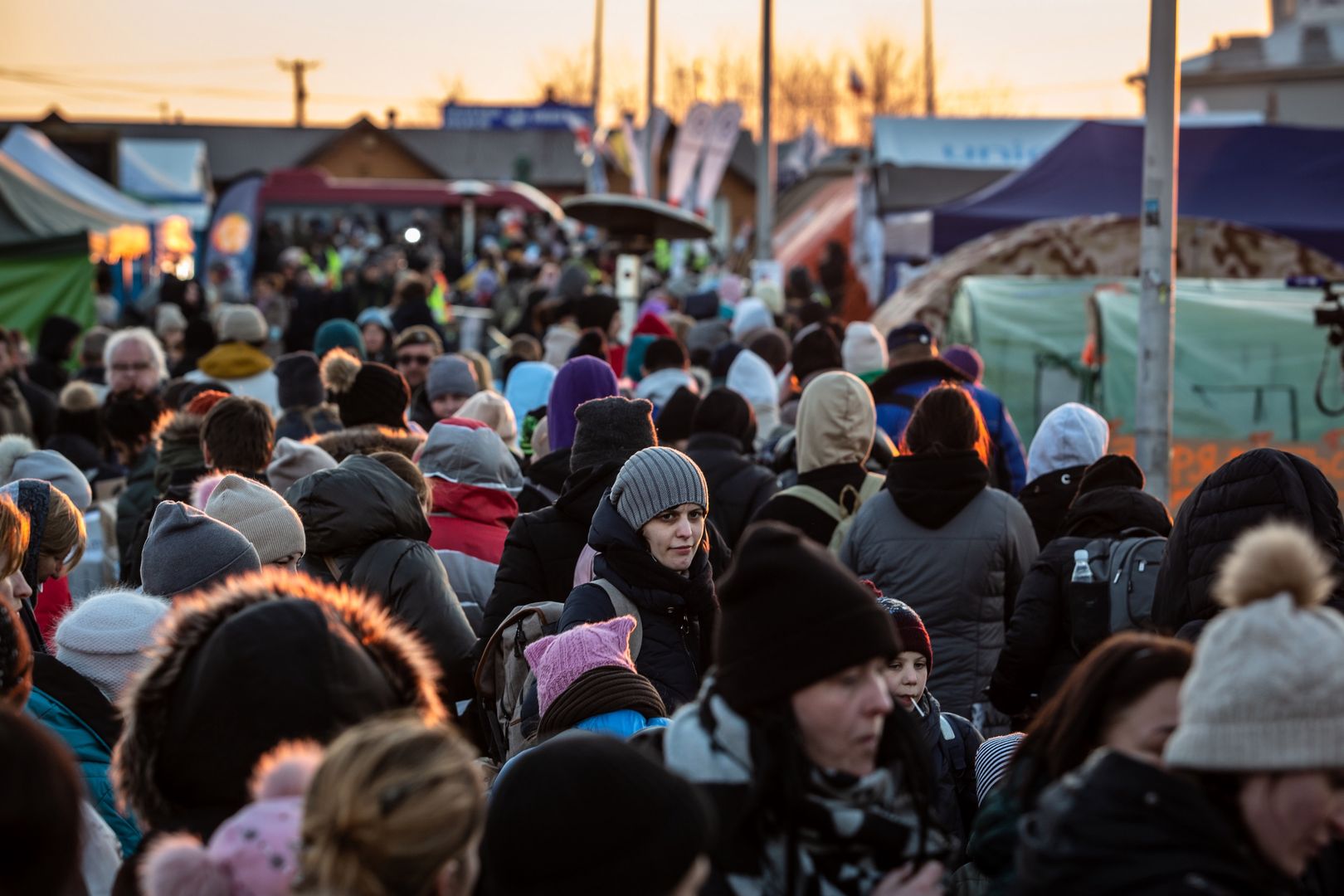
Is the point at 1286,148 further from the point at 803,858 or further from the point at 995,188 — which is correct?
the point at 803,858

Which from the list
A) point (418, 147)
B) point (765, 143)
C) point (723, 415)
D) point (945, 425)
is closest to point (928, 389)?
point (723, 415)

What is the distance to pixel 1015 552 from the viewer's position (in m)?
6.14

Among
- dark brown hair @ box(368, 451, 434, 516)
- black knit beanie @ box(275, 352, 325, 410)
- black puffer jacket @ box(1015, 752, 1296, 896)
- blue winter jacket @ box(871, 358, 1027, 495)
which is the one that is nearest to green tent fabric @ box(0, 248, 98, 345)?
black knit beanie @ box(275, 352, 325, 410)

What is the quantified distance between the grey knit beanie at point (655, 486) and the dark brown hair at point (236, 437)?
2.30 metres

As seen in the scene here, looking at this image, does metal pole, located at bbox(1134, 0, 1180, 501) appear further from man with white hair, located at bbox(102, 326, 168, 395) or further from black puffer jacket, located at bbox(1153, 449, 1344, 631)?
man with white hair, located at bbox(102, 326, 168, 395)

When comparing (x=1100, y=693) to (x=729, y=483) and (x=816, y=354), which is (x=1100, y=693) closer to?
(x=729, y=483)

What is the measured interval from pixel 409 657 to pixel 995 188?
1603 centimetres

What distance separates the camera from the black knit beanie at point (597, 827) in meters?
2.39

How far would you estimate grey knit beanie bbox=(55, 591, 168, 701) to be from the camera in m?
4.04

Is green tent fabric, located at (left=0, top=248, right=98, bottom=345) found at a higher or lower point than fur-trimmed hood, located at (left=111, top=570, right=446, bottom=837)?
higher

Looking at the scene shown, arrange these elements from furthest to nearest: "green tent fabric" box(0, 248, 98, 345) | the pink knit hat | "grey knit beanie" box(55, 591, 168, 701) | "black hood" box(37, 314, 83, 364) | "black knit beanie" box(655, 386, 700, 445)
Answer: "green tent fabric" box(0, 248, 98, 345) → "black hood" box(37, 314, 83, 364) → "black knit beanie" box(655, 386, 700, 445) → the pink knit hat → "grey knit beanie" box(55, 591, 168, 701)

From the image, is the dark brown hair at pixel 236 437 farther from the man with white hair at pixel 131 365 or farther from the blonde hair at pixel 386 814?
the blonde hair at pixel 386 814

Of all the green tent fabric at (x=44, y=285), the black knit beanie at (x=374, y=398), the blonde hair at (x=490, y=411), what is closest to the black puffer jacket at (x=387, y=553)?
the blonde hair at (x=490, y=411)

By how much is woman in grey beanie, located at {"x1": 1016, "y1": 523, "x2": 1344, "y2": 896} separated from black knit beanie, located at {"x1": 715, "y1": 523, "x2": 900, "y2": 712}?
0.43m
